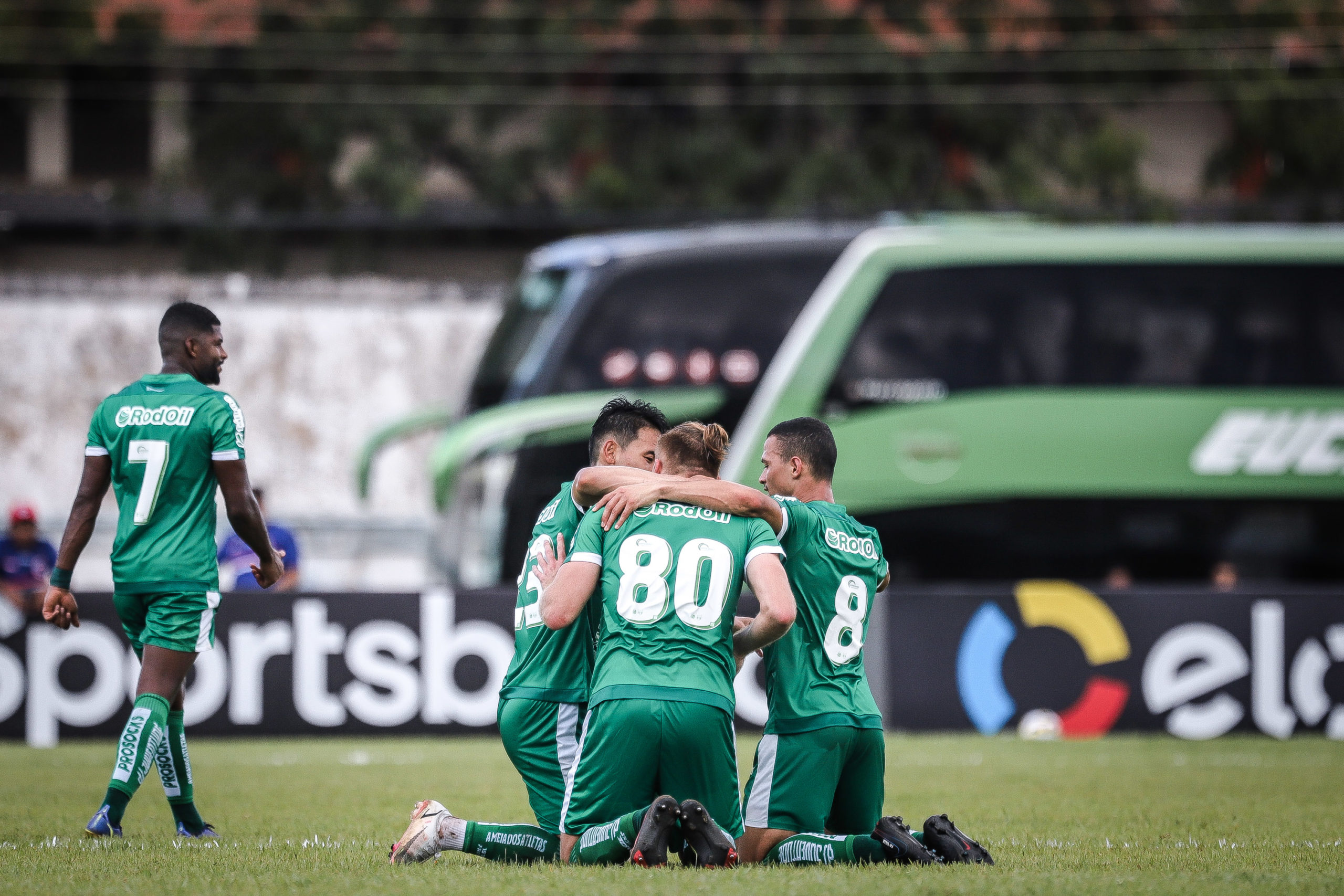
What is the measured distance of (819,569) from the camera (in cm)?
527

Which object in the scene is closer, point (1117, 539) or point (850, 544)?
point (850, 544)

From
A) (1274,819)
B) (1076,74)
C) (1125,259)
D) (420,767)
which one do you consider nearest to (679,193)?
(1076,74)

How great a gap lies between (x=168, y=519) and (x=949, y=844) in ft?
10.4

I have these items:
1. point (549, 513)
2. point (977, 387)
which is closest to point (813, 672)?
point (549, 513)

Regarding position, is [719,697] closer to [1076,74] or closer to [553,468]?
[553,468]

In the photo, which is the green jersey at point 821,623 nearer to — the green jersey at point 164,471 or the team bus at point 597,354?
the green jersey at point 164,471

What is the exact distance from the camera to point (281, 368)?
21.9m

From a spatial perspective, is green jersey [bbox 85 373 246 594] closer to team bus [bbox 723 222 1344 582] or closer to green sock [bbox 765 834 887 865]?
green sock [bbox 765 834 887 865]

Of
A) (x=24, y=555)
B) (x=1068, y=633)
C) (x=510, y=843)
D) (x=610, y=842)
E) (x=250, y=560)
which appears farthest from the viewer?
(x=24, y=555)

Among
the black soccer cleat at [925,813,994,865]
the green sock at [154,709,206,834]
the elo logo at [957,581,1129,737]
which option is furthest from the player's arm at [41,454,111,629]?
the elo logo at [957,581,1129,737]

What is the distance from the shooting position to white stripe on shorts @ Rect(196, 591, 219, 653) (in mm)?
5781

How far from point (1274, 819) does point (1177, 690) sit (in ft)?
15.4

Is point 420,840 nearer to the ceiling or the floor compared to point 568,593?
nearer to the floor

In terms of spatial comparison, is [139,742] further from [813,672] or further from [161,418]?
[813,672]
